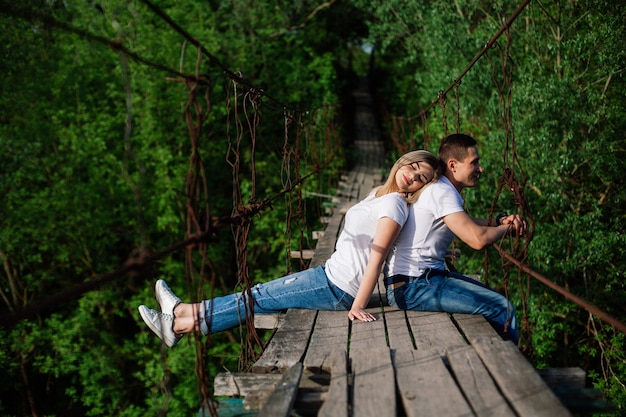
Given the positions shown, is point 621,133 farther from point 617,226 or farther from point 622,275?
point 622,275

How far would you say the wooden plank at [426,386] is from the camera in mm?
1409

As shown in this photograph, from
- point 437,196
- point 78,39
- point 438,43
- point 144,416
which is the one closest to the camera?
point 437,196

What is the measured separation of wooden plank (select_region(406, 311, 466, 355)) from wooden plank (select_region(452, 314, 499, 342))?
0.10 feet

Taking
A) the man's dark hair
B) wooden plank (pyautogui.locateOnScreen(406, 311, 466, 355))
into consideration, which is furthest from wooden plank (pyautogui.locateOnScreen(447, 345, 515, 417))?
the man's dark hair

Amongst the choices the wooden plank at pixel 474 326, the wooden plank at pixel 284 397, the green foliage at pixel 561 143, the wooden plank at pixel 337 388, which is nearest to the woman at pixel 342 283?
the wooden plank at pixel 474 326

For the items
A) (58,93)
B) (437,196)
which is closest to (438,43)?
(437,196)

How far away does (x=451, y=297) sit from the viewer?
225 cm

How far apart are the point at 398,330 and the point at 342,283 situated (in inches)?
12.2

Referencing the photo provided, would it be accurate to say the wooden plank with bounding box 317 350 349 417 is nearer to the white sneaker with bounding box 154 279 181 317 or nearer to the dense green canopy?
the white sneaker with bounding box 154 279 181 317

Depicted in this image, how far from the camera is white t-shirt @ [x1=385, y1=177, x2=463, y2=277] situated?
2.20 metres

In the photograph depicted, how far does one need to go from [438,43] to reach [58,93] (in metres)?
6.68

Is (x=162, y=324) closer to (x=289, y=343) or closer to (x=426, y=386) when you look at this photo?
(x=289, y=343)

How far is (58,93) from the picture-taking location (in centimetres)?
1038

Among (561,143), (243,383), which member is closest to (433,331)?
(243,383)
